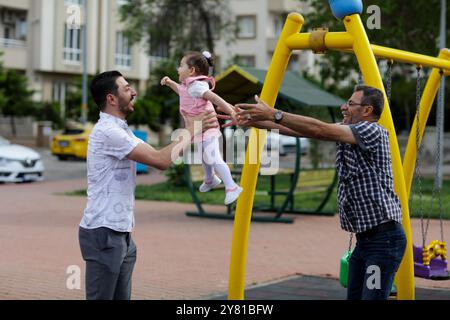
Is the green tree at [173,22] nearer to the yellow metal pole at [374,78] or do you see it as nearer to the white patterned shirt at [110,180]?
the yellow metal pole at [374,78]

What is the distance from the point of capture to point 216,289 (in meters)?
8.24

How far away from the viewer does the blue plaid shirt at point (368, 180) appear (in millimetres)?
4953

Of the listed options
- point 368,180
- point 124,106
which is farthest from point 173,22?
point 124,106

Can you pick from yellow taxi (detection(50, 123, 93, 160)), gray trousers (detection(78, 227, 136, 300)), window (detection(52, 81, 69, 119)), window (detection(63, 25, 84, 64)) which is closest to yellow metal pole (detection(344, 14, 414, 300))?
gray trousers (detection(78, 227, 136, 300))

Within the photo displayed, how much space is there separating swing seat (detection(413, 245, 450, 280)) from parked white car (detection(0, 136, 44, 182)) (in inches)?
648

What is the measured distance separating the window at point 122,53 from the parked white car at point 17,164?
29.9 metres

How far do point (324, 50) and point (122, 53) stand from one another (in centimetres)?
4772

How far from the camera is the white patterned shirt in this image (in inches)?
178

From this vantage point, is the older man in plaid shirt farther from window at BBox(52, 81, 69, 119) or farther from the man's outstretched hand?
window at BBox(52, 81, 69, 119)

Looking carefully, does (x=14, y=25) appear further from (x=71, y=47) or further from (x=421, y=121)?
(x=421, y=121)

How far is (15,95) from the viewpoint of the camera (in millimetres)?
41344

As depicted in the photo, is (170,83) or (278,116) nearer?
(278,116)

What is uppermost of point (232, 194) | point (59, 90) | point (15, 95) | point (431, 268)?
point (232, 194)
